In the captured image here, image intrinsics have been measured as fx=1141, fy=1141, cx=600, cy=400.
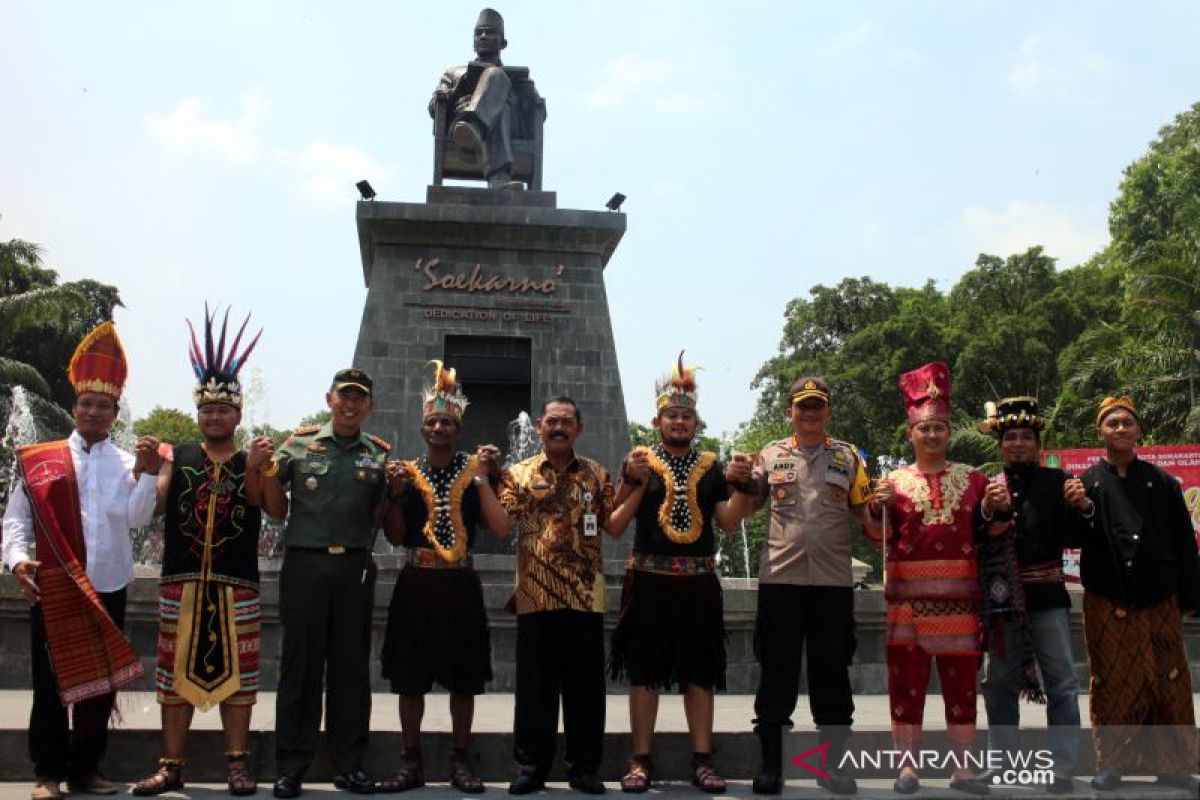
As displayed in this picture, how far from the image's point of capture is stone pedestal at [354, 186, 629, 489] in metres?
15.2

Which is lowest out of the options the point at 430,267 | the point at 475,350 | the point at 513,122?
the point at 475,350

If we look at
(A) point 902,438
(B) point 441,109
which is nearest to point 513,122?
(B) point 441,109

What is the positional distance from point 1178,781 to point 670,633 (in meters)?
2.40

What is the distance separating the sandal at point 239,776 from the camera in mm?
4941

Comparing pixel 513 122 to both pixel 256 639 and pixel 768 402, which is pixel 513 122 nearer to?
pixel 256 639

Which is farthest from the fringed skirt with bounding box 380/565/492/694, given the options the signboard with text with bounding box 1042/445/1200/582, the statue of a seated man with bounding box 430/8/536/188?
the statue of a seated man with bounding box 430/8/536/188

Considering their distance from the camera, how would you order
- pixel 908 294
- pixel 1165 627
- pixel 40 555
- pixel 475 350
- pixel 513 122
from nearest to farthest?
pixel 40 555 < pixel 1165 627 < pixel 475 350 < pixel 513 122 < pixel 908 294

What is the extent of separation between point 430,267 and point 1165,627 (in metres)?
11.5

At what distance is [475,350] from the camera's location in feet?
50.7

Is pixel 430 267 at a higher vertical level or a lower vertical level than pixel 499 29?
lower

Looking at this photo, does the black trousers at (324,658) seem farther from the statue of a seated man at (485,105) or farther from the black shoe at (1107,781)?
the statue of a seated man at (485,105)

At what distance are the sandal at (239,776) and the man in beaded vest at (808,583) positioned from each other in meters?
2.23

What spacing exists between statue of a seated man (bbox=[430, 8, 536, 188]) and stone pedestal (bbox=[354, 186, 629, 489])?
62cm

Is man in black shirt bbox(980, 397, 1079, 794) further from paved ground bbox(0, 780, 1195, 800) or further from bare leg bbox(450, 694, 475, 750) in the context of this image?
bare leg bbox(450, 694, 475, 750)
